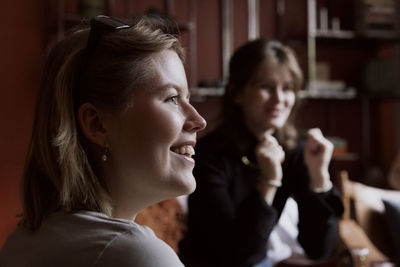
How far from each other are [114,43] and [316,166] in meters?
0.79

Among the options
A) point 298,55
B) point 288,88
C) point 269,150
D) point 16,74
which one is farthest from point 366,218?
point 16,74

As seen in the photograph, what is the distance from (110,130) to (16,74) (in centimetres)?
277

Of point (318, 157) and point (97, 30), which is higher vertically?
point (97, 30)

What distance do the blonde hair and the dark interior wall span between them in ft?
8.44

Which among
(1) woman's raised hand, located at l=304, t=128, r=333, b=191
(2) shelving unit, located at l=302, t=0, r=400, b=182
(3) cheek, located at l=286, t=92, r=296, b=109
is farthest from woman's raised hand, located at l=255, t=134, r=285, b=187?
(2) shelving unit, located at l=302, t=0, r=400, b=182

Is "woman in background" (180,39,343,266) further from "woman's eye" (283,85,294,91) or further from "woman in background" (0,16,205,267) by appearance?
"woman in background" (0,16,205,267)

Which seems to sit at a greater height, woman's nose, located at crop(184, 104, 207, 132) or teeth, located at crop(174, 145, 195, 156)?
woman's nose, located at crop(184, 104, 207, 132)

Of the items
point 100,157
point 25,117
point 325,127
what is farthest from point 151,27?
point 325,127

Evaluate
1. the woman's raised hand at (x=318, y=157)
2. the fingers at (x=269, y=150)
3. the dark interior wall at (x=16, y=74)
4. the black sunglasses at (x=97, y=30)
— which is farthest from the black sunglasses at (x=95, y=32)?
the dark interior wall at (x=16, y=74)

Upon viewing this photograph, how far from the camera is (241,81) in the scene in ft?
5.10

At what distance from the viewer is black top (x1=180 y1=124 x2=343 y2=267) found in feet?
4.47

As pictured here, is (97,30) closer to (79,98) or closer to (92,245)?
(79,98)

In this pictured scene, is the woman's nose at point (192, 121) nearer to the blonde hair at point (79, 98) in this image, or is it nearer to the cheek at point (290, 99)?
the blonde hair at point (79, 98)

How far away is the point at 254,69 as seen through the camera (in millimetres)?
1528
